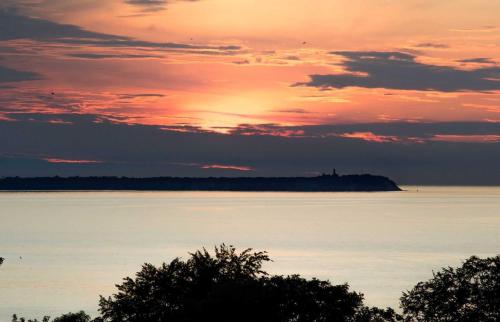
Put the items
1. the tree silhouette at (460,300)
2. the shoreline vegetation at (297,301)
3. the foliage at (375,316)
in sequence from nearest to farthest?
the shoreline vegetation at (297,301)
the tree silhouette at (460,300)
the foliage at (375,316)

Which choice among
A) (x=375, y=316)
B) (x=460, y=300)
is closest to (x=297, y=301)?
(x=375, y=316)

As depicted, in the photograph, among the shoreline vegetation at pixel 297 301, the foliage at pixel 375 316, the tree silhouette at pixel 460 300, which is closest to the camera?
the shoreline vegetation at pixel 297 301

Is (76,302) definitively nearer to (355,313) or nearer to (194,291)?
(194,291)

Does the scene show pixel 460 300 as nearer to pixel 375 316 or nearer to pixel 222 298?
pixel 375 316

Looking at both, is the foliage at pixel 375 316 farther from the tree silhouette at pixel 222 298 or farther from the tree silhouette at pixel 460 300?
the tree silhouette at pixel 460 300

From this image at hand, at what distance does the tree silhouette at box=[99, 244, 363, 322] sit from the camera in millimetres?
50844

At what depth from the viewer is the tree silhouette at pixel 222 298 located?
5084cm

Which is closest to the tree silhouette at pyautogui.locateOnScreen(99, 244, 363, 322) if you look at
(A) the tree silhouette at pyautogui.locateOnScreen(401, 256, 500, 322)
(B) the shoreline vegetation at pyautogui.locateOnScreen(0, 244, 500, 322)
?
(B) the shoreline vegetation at pyautogui.locateOnScreen(0, 244, 500, 322)

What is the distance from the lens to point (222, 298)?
50969 millimetres

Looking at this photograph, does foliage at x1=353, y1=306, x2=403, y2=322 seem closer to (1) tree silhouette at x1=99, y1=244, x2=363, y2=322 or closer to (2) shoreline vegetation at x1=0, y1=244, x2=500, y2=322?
(2) shoreline vegetation at x1=0, y1=244, x2=500, y2=322

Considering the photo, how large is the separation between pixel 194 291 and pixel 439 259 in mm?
126493

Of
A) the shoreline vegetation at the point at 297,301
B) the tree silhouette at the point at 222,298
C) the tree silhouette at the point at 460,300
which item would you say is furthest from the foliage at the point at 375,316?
the tree silhouette at the point at 460,300

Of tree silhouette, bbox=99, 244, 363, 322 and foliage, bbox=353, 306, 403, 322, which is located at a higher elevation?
tree silhouette, bbox=99, 244, 363, 322

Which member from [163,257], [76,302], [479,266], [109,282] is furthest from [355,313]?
[163,257]
